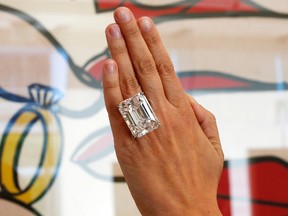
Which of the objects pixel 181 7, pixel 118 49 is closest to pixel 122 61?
pixel 118 49

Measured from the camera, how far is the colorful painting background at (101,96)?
951 millimetres

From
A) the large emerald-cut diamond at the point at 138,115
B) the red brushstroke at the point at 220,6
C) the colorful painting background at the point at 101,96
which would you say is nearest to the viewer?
the large emerald-cut diamond at the point at 138,115

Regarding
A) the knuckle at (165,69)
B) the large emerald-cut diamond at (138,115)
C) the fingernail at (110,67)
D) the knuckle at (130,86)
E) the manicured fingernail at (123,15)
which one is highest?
the manicured fingernail at (123,15)

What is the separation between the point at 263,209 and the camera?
3.49 ft

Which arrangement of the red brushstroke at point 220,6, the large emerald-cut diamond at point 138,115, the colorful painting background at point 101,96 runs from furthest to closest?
the red brushstroke at point 220,6 < the colorful painting background at point 101,96 < the large emerald-cut diamond at point 138,115

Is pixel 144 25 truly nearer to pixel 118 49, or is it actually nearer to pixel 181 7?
pixel 118 49

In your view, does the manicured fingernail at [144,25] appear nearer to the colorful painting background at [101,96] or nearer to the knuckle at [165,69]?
the knuckle at [165,69]

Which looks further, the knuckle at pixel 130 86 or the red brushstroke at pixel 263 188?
the red brushstroke at pixel 263 188

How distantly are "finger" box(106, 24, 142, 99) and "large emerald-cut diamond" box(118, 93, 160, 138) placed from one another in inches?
0.6

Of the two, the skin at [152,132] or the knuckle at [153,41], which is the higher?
the knuckle at [153,41]

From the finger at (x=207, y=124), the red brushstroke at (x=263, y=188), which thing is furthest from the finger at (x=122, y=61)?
the red brushstroke at (x=263, y=188)

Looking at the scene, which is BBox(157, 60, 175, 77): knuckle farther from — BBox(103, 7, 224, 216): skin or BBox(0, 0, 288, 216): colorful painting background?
BBox(0, 0, 288, 216): colorful painting background

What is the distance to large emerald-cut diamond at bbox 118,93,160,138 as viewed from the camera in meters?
0.60

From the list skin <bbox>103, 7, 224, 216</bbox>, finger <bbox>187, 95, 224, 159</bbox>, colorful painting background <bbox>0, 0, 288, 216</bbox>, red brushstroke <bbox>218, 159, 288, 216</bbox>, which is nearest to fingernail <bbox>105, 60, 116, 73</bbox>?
skin <bbox>103, 7, 224, 216</bbox>
